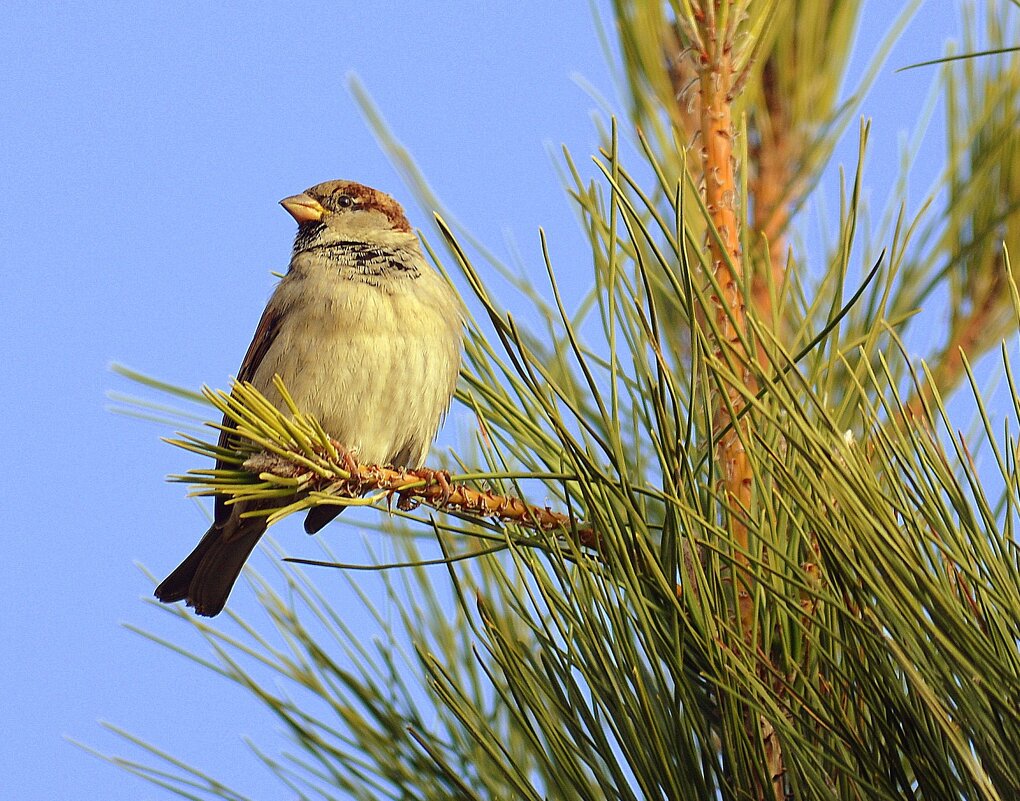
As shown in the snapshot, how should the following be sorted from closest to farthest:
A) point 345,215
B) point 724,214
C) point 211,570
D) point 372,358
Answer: point 724,214, point 372,358, point 211,570, point 345,215

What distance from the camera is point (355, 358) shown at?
2.74 metres

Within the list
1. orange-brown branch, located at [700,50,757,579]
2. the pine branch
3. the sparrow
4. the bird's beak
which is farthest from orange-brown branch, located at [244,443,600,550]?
the bird's beak

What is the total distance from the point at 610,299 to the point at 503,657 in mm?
405

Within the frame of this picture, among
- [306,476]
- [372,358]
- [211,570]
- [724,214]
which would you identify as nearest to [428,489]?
[306,476]

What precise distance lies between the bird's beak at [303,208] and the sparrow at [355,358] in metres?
0.25

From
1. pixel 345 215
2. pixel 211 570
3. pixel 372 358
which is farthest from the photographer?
pixel 345 215

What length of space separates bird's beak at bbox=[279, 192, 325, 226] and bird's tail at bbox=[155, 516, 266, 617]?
80cm

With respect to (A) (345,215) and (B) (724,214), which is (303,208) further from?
(B) (724,214)

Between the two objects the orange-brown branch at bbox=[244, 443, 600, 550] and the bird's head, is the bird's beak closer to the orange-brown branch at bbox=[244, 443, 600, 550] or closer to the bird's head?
the bird's head

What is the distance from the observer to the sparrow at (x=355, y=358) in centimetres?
274

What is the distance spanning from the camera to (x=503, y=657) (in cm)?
138

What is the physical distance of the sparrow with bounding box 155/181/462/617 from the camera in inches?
108

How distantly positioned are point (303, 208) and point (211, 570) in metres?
0.98

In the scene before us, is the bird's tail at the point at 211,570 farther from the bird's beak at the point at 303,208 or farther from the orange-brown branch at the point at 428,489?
the orange-brown branch at the point at 428,489
